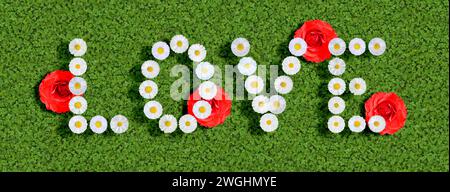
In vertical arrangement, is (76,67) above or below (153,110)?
above

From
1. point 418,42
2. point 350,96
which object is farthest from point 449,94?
point 350,96

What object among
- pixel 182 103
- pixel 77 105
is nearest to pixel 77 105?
pixel 77 105

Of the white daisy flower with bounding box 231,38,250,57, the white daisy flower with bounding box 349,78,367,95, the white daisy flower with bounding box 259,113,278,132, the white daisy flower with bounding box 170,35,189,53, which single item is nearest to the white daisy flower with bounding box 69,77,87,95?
the white daisy flower with bounding box 170,35,189,53

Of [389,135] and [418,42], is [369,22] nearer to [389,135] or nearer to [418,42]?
[418,42]

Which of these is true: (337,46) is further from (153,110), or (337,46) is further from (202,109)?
(153,110)

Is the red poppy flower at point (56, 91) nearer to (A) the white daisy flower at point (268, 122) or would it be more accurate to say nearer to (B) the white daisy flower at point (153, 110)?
(B) the white daisy flower at point (153, 110)

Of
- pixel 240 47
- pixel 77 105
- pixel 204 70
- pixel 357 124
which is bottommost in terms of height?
pixel 357 124
